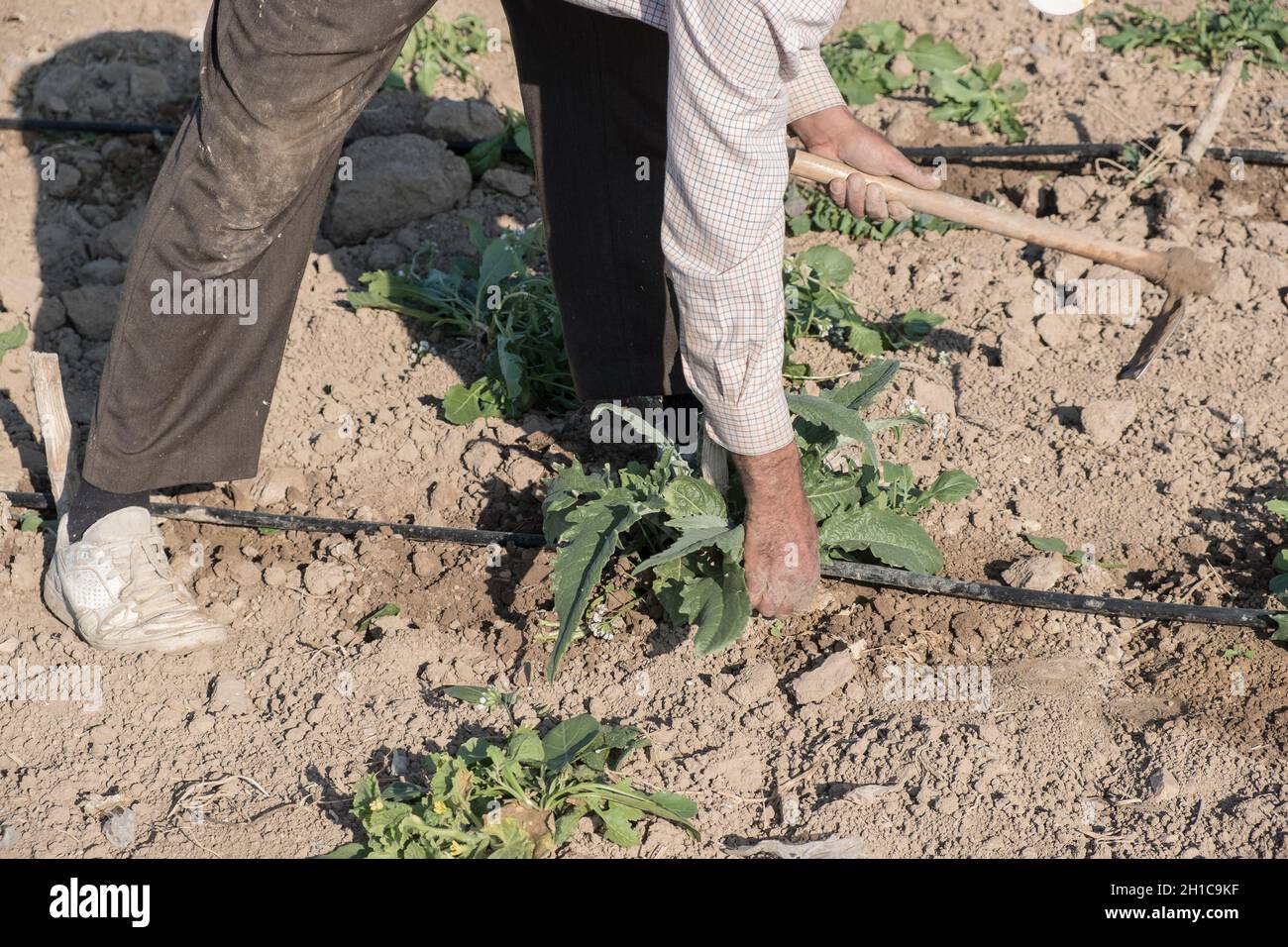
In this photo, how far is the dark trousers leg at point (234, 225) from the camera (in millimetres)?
2404

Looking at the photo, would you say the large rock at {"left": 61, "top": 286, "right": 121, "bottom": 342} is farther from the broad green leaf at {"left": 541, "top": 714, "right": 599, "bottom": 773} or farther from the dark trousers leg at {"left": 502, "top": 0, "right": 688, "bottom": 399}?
the broad green leaf at {"left": 541, "top": 714, "right": 599, "bottom": 773}

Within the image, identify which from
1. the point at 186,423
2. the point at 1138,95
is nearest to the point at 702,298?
the point at 186,423

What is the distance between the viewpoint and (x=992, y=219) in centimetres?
286

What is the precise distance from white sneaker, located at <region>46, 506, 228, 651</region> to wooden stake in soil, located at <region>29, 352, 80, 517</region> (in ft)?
Result: 0.49

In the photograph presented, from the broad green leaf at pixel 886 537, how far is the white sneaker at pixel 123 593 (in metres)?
1.30

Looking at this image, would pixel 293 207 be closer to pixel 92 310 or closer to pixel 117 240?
pixel 92 310

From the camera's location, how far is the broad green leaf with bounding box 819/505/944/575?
270cm

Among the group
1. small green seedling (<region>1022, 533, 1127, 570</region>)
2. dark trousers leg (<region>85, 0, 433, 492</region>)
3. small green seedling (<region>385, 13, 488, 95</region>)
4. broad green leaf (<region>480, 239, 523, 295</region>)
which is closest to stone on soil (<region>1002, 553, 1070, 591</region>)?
small green seedling (<region>1022, 533, 1127, 570</region>)

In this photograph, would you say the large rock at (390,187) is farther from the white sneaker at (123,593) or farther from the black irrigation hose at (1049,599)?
the black irrigation hose at (1049,599)

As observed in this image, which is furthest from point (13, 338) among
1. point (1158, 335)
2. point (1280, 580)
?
point (1280, 580)

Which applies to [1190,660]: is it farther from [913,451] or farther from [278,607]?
[278,607]

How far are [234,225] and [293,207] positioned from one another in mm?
124

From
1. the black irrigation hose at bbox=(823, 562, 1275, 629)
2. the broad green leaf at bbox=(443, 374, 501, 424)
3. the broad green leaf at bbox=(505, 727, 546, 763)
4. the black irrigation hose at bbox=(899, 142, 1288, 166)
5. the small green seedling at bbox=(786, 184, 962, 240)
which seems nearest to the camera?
the broad green leaf at bbox=(505, 727, 546, 763)

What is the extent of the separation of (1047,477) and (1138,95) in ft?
6.05
